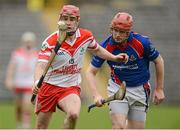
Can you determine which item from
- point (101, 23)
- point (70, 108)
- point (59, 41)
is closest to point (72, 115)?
point (70, 108)

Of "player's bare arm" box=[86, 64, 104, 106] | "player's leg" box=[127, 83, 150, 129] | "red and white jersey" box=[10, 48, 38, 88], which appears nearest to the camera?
"player's bare arm" box=[86, 64, 104, 106]

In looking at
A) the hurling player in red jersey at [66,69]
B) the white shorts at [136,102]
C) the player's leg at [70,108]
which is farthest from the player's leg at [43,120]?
the white shorts at [136,102]

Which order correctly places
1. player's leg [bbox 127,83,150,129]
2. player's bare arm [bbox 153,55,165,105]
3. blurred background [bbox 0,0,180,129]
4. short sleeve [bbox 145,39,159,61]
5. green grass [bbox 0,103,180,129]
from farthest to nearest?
blurred background [bbox 0,0,180,129], green grass [bbox 0,103,180,129], player's leg [bbox 127,83,150,129], player's bare arm [bbox 153,55,165,105], short sleeve [bbox 145,39,159,61]

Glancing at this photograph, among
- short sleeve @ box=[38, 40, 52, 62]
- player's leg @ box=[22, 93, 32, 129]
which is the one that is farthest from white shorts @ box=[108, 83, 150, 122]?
player's leg @ box=[22, 93, 32, 129]

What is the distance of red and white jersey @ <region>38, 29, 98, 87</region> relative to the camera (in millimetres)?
10250

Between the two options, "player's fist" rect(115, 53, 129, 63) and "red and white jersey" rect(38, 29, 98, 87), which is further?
"player's fist" rect(115, 53, 129, 63)

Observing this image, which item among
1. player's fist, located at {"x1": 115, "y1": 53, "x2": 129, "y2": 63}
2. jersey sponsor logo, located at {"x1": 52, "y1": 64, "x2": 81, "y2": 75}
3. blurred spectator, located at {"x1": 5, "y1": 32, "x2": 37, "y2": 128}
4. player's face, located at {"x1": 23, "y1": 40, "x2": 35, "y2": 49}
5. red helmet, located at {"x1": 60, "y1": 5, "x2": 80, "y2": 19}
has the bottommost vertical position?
blurred spectator, located at {"x1": 5, "y1": 32, "x2": 37, "y2": 128}

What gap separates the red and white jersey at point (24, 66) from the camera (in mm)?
16719

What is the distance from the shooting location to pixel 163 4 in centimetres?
2625

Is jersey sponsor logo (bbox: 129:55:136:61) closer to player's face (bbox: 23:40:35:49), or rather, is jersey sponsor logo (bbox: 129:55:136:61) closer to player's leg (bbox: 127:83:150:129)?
player's leg (bbox: 127:83:150:129)

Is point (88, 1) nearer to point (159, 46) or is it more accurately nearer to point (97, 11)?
point (97, 11)

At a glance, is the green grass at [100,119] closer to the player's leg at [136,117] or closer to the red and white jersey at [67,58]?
the player's leg at [136,117]

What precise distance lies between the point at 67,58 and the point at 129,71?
93cm

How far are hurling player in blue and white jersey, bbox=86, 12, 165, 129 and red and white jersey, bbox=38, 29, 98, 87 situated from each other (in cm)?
30
